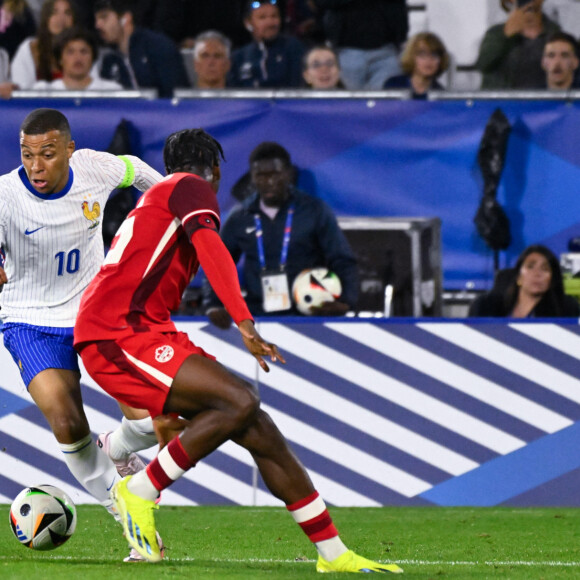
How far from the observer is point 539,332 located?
7.29 meters

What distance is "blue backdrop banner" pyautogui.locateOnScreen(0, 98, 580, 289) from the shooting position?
916 centimetres

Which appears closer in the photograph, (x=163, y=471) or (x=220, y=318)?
(x=163, y=471)

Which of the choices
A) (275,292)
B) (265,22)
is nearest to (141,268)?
(275,292)

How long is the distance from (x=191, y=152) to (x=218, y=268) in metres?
0.59

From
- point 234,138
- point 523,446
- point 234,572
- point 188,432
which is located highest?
point 234,138

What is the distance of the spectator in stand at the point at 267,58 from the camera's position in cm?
1036

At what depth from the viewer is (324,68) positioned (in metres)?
9.86

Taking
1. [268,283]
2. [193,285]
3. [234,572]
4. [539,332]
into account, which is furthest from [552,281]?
[234,572]

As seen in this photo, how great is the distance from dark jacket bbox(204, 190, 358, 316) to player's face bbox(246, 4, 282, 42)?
247 centimetres

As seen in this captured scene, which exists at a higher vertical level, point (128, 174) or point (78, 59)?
point (78, 59)

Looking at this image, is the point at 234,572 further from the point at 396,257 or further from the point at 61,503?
the point at 396,257

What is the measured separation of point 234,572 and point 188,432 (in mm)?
681

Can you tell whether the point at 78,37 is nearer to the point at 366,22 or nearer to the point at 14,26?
the point at 14,26

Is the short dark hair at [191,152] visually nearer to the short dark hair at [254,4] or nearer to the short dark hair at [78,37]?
the short dark hair at [78,37]
